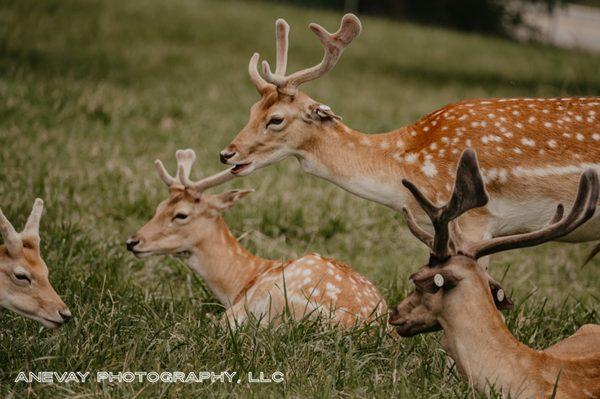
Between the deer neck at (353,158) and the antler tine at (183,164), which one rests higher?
the deer neck at (353,158)

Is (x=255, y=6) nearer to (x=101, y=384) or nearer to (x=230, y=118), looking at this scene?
(x=230, y=118)

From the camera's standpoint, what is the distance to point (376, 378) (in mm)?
4359

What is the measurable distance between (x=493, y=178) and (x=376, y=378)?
1356mm

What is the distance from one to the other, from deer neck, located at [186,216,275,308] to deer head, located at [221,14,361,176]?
0.63 m

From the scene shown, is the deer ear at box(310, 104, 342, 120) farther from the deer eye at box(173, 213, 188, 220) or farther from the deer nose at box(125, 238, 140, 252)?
the deer nose at box(125, 238, 140, 252)

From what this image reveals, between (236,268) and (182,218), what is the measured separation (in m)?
0.44

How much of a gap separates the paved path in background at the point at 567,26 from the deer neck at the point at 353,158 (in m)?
19.2

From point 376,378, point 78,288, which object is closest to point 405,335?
point 376,378

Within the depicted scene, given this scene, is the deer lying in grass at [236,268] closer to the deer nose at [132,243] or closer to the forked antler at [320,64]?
the deer nose at [132,243]

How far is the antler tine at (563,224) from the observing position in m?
4.04

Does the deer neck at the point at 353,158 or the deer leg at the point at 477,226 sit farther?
the deer neck at the point at 353,158

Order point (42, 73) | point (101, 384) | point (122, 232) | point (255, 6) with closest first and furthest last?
point (101, 384)
point (122, 232)
point (42, 73)
point (255, 6)

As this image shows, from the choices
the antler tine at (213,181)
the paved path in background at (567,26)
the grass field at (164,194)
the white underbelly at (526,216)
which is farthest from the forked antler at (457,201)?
the paved path in background at (567,26)

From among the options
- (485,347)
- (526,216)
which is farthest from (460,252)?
(526,216)
